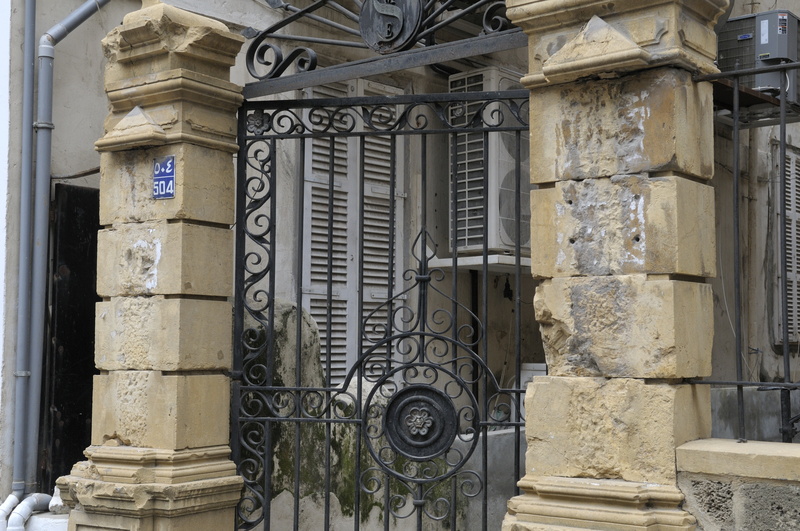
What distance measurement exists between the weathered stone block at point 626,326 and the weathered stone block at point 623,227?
64 millimetres

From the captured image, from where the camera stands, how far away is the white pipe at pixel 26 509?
5754mm

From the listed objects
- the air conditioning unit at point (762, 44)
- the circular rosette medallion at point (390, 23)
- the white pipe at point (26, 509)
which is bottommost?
the white pipe at point (26, 509)

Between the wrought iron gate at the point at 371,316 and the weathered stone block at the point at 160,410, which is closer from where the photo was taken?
the wrought iron gate at the point at 371,316

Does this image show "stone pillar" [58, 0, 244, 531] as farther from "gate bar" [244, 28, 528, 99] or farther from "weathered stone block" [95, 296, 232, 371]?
"gate bar" [244, 28, 528, 99]

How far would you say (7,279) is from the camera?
6027 mm

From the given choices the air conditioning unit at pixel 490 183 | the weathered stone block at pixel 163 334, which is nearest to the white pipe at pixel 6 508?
the weathered stone block at pixel 163 334

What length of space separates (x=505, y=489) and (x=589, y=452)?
2.94 metres

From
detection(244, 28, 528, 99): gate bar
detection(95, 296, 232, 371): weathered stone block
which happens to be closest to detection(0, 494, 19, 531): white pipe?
detection(95, 296, 232, 371): weathered stone block

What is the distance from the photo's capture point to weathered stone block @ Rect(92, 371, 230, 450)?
5352mm

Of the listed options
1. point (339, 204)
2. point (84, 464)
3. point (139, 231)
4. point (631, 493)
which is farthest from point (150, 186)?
point (631, 493)

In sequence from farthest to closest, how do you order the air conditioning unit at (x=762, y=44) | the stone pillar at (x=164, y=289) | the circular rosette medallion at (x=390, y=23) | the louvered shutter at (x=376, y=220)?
the air conditioning unit at (x=762, y=44) → the louvered shutter at (x=376, y=220) → the stone pillar at (x=164, y=289) → the circular rosette medallion at (x=390, y=23)

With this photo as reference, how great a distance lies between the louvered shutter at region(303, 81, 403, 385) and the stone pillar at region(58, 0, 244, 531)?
1.91 meters

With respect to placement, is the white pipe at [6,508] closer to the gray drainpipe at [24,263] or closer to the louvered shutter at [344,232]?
the gray drainpipe at [24,263]

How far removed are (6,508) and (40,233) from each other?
160 cm
